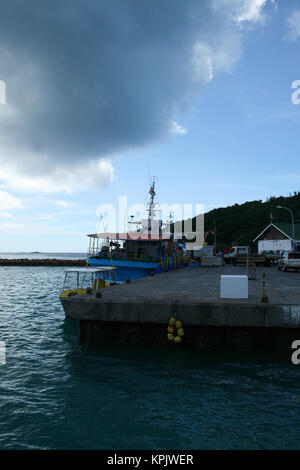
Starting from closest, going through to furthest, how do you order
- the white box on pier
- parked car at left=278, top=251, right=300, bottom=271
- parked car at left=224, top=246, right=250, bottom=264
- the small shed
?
the white box on pier
parked car at left=278, top=251, right=300, bottom=271
parked car at left=224, top=246, right=250, bottom=264
the small shed

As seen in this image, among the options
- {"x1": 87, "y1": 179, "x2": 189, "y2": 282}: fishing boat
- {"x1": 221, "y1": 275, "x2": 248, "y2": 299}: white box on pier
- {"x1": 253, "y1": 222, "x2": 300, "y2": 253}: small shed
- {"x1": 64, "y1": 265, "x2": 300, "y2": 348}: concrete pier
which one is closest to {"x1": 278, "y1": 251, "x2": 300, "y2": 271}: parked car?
{"x1": 87, "y1": 179, "x2": 189, "y2": 282}: fishing boat

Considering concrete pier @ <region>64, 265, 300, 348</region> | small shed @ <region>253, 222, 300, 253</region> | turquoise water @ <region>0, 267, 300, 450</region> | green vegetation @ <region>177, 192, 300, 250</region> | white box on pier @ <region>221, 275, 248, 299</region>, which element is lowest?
turquoise water @ <region>0, 267, 300, 450</region>

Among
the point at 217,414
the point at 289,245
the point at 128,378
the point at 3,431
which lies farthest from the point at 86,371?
the point at 289,245

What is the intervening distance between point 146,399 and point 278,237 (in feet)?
192

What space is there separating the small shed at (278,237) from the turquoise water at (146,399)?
164 feet

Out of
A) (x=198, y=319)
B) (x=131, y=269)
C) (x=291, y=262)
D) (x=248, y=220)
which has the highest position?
(x=248, y=220)

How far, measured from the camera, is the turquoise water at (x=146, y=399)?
Result: 6461mm

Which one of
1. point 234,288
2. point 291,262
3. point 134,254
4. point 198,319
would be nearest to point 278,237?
point 291,262

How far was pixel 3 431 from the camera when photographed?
22.2ft

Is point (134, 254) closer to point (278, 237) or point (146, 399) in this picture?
point (146, 399)

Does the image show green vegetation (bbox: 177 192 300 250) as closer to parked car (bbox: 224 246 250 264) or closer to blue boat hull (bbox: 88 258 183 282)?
parked car (bbox: 224 246 250 264)

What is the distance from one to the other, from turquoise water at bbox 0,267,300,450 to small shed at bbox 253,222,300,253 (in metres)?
49.9

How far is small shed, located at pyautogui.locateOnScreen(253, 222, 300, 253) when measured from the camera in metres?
57.2

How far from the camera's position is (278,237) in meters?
61.2
